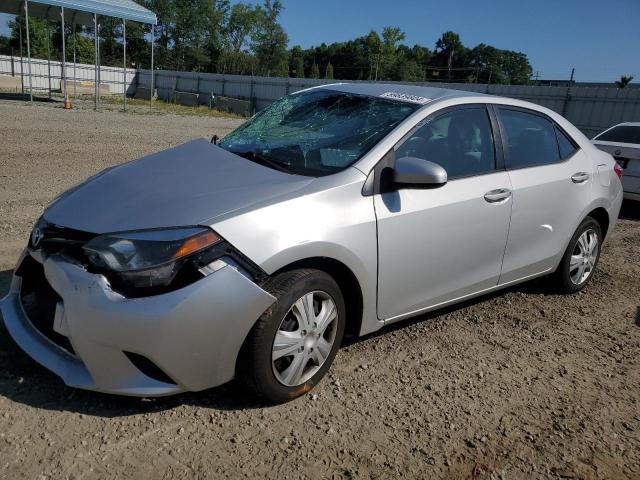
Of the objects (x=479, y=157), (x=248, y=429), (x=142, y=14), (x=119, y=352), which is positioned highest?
(x=142, y=14)

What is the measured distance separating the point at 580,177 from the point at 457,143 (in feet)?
4.57

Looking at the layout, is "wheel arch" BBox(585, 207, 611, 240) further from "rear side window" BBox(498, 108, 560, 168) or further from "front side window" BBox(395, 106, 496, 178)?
"front side window" BBox(395, 106, 496, 178)

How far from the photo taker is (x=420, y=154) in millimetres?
3408

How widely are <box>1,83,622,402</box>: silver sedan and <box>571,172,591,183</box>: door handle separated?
122 millimetres

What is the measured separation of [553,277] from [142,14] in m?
21.3

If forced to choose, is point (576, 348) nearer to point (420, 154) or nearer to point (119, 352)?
point (420, 154)

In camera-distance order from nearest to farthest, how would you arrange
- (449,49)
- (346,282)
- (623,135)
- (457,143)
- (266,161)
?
1. (346,282)
2. (266,161)
3. (457,143)
4. (623,135)
5. (449,49)

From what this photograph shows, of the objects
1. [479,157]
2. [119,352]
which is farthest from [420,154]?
[119,352]

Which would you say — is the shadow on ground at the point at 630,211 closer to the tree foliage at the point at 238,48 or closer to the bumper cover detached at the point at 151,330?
the bumper cover detached at the point at 151,330

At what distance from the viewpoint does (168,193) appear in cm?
281

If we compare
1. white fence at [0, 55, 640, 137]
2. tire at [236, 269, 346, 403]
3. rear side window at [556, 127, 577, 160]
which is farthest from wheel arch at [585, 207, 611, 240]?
white fence at [0, 55, 640, 137]

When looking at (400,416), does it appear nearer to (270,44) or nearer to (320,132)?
(320,132)

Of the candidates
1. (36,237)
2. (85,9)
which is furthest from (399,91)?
(85,9)

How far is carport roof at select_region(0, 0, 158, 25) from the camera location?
20.3 metres
